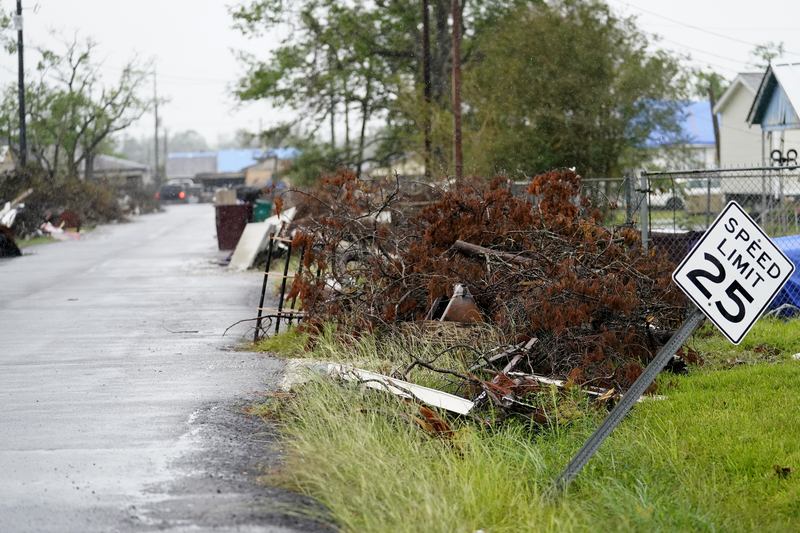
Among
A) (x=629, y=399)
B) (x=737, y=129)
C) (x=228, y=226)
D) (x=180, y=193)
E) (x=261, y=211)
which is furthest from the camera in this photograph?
(x=180, y=193)

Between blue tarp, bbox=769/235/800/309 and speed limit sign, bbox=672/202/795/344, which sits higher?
speed limit sign, bbox=672/202/795/344

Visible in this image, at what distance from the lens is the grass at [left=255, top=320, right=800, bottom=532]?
631 cm

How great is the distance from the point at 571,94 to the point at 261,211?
966 centimetres

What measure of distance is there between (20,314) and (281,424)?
956 centimetres

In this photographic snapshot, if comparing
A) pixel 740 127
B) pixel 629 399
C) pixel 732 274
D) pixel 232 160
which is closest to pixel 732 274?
pixel 732 274

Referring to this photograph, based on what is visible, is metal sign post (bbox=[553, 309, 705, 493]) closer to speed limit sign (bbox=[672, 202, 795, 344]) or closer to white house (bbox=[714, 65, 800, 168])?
speed limit sign (bbox=[672, 202, 795, 344])

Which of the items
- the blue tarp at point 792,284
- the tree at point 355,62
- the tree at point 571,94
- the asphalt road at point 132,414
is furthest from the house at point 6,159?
the blue tarp at point 792,284

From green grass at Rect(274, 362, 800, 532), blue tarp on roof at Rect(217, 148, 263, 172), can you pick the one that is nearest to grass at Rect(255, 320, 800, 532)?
green grass at Rect(274, 362, 800, 532)

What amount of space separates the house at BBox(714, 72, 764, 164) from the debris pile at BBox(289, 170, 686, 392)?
32.3 meters

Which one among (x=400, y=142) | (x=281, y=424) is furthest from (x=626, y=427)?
(x=400, y=142)

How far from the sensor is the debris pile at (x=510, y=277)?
9.95m

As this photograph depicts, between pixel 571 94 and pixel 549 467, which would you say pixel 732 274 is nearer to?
pixel 549 467

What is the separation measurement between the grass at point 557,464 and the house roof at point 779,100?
60.6 ft

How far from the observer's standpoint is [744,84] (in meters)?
42.9
